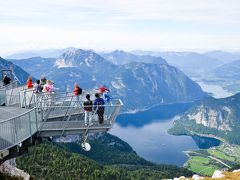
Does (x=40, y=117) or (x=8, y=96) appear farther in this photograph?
(x=8, y=96)

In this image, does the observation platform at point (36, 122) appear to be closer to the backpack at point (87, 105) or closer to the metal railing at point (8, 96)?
the metal railing at point (8, 96)

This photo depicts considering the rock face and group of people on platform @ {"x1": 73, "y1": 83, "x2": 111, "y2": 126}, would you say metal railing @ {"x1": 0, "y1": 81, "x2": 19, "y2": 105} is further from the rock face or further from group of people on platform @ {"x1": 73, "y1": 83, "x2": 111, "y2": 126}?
group of people on platform @ {"x1": 73, "y1": 83, "x2": 111, "y2": 126}

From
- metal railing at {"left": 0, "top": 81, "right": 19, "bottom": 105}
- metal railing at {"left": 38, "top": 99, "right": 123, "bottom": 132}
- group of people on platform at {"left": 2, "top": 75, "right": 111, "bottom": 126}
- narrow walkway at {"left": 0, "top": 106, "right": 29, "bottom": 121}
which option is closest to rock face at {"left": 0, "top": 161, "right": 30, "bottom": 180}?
metal railing at {"left": 0, "top": 81, "right": 19, "bottom": 105}

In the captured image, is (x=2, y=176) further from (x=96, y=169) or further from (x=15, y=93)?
(x=96, y=169)

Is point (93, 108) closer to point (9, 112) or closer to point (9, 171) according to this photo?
point (9, 112)

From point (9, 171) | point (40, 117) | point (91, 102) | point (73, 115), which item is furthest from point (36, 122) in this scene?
point (9, 171)

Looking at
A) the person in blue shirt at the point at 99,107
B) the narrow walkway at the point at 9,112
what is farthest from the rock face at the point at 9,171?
the person in blue shirt at the point at 99,107

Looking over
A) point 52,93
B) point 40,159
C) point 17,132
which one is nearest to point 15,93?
point 52,93
